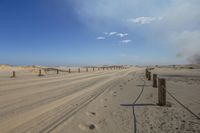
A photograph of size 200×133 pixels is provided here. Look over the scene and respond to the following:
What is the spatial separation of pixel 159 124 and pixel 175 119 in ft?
3.21

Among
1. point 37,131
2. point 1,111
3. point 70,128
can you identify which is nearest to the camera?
point 37,131

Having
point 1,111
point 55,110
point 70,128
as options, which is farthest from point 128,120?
point 1,111

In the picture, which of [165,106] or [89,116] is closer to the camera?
[89,116]

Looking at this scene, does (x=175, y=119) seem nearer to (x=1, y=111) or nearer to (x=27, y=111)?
(x=27, y=111)

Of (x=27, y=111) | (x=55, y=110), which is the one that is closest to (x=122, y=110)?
(x=55, y=110)

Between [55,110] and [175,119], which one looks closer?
[175,119]

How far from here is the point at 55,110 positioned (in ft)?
26.8

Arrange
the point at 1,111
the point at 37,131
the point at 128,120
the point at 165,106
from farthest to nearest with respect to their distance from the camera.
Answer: the point at 165,106
the point at 1,111
the point at 128,120
the point at 37,131

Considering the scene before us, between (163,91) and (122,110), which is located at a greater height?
(163,91)

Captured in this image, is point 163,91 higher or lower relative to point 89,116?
higher

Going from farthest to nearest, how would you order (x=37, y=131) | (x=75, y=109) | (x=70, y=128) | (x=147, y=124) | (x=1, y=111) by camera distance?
(x=75, y=109), (x=1, y=111), (x=147, y=124), (x=70, y=128), (x=37, y=131)

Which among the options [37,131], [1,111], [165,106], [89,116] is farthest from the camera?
[165,106]

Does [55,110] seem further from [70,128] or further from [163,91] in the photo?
[163,91]

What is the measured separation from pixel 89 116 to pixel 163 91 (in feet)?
12.8
